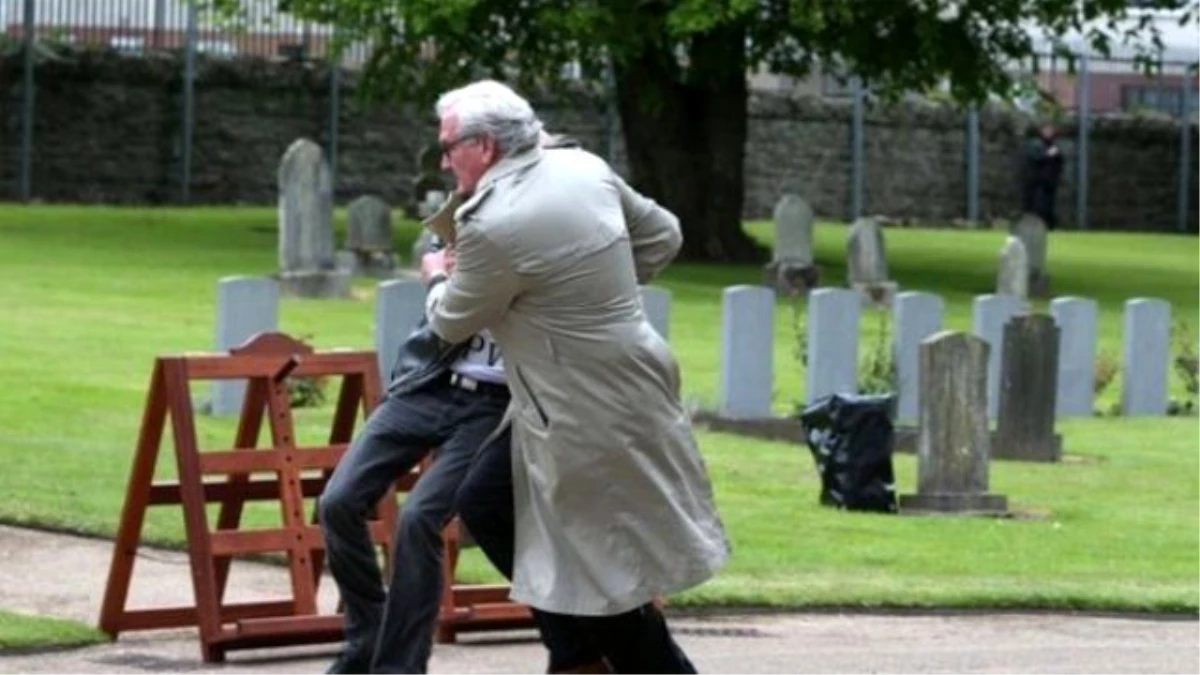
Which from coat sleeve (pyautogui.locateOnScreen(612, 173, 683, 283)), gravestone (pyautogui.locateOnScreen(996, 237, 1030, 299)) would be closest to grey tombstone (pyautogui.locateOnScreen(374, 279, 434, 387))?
coat sleeve (pyautogui.locateOnScreen(612, 173, 683, 283))

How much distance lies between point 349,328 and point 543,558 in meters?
17.5

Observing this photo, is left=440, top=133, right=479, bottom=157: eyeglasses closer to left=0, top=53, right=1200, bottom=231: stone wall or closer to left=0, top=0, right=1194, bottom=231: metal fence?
left=0, top=0, right=1194, bottom=231: metal fence

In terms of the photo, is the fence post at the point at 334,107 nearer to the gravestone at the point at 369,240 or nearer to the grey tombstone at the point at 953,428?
the gravestone at the point at 369,240

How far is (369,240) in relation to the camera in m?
31.7

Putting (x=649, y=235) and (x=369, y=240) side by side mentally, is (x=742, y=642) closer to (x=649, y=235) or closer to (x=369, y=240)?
(x=649, y=235)

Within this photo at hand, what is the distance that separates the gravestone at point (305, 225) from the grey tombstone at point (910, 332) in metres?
9.13

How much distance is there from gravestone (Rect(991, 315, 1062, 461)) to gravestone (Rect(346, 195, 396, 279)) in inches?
516

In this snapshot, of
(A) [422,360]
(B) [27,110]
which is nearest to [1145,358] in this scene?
(A) [422,360]

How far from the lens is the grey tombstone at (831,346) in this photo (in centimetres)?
2014

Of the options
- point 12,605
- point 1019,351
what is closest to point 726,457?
point 1019,351

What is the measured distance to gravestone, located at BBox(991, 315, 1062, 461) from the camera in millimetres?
18688

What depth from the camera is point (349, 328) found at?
2619cm

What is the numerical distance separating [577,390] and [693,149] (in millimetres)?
29148

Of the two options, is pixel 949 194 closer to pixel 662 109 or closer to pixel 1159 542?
pixel 662 109
